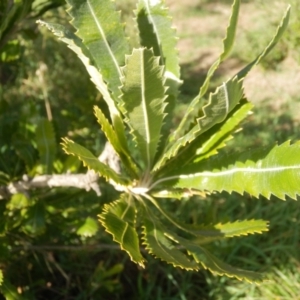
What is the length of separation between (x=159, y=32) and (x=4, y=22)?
1.60 feet

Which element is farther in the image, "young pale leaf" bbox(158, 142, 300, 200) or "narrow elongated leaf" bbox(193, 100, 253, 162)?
"narrow elongated leaf" bbox(193, 100, 253, 162)

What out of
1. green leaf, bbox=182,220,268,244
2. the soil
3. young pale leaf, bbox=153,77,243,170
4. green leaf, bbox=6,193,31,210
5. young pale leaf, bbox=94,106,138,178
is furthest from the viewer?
the soil

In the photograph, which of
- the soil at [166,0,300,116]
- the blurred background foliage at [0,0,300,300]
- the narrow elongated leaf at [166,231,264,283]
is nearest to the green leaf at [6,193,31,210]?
the blurred background foliage at [0,0,300,300]

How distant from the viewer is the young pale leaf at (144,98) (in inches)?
43.9

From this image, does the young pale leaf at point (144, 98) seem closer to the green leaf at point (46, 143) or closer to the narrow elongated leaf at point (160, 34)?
the narrow elongated leaf at point (160, 34)

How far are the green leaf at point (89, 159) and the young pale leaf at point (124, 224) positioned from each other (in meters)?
0.07

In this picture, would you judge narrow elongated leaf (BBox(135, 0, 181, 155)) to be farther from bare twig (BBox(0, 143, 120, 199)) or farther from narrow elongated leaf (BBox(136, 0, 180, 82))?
bare twig (BBox(0, 143, 120, 199))

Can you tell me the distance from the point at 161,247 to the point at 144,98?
0.36 m

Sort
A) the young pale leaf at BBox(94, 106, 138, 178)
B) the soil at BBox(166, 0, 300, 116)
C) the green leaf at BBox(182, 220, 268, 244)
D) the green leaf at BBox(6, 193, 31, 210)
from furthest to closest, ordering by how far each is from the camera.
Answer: the soil at BBox(166, 0, 300, 116) < the green leaf at BBox(6, 193, 31, 210) < the green leaf at BBox(182, 220, 268, 244) < the young pale leaf at BBox(94, 106, 138, 178)

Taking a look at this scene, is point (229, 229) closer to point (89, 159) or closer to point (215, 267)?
point (215, 267)

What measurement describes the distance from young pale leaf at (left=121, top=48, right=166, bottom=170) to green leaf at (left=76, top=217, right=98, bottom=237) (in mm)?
452

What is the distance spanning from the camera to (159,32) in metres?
1.42

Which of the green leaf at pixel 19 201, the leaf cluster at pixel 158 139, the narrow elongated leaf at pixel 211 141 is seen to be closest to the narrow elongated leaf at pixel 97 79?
the leaf cluster at pixel 158 139

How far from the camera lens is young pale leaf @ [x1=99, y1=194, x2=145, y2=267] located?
117cm
